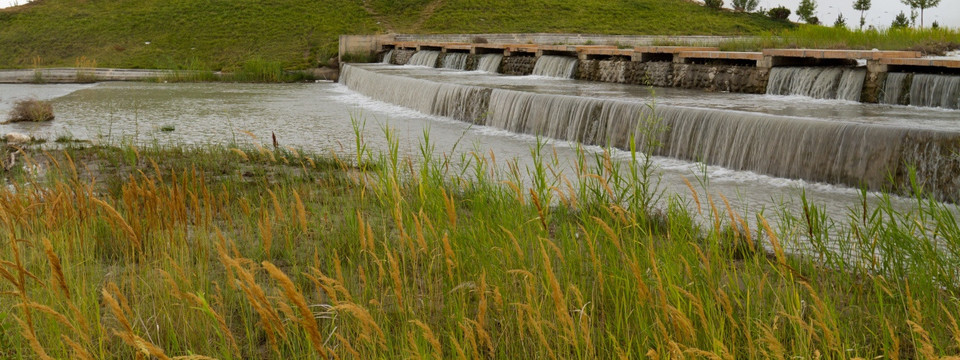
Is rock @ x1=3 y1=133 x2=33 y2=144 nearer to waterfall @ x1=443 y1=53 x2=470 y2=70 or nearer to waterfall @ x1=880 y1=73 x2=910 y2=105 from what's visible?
waterfall @ x1=880 y1=73 x2=910 y2=105

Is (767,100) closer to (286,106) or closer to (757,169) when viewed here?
(757,169)

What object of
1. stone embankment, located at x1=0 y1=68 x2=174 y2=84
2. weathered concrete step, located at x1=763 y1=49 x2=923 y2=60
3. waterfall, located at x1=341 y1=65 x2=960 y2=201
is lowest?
stone embankment, located at x1=0 y1=68 x2=174 y2=84

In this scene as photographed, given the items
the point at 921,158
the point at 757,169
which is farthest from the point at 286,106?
the point at 921,158

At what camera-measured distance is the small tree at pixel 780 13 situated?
5134 centimetres

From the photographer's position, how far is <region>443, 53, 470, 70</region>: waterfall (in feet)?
85.7

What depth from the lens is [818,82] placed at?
1515cm

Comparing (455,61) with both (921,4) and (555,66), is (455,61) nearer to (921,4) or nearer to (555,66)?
(555,66)

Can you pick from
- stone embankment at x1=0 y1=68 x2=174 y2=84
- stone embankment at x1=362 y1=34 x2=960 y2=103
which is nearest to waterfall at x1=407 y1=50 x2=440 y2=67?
stone embankment at x1=362 y1=34 x2=960 y2=103

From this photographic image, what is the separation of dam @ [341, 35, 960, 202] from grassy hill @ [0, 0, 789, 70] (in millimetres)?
13737

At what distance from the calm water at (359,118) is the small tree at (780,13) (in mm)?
33132

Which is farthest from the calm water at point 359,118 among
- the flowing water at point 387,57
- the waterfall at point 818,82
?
the flowing water at point 387,57

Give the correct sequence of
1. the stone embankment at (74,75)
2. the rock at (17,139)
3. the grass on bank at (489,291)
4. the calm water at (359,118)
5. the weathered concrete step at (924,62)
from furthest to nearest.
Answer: the stone embankment at (74,75)
the weathered concrete step at (924,62)
the rock at (17,139)
the calm water at (359,118)
the grass on bank at (489,291)

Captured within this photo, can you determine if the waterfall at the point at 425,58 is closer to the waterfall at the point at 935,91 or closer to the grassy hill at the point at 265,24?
the grassy hill at the point at 265,24

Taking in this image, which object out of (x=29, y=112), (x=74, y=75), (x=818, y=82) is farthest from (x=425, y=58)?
(x=818, y=82)
